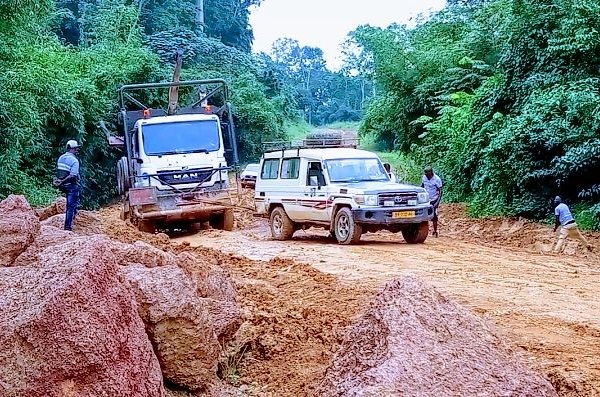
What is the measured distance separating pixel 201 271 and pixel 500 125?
1546 cm

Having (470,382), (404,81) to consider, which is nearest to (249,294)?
(470,382)

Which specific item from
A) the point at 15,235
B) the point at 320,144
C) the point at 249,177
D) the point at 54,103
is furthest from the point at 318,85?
the point at 15,235

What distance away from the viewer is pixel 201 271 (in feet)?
22.1

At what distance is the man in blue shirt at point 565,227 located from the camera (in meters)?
14.8

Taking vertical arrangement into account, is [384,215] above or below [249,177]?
above

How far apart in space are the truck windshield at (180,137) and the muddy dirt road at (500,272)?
2.06 metres

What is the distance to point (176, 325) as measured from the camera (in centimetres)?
504

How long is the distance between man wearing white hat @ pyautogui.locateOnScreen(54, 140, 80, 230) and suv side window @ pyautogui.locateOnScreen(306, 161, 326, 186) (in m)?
4.80

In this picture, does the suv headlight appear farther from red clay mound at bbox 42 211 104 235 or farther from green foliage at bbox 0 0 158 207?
green foliage at bbox 0 0 158 207

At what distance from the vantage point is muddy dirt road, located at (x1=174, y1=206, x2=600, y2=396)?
6.68 meters

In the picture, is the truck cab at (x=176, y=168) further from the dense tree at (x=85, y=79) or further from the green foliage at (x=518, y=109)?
the green foliage at (x=518, y=109)

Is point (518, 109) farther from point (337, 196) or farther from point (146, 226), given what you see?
point (146, 226)

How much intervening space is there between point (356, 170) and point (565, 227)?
424 cm

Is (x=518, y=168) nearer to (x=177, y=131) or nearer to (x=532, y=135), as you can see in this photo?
(x=532, y=135)
